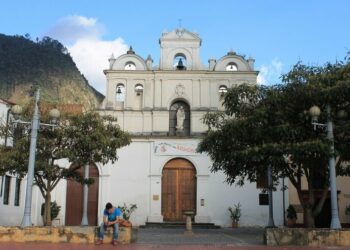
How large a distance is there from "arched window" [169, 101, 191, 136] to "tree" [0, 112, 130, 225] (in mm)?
13191

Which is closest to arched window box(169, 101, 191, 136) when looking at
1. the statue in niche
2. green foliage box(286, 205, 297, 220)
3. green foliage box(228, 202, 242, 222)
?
the statue in niche

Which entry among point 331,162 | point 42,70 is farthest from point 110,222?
point 42,70

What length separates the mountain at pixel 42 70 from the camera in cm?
7775

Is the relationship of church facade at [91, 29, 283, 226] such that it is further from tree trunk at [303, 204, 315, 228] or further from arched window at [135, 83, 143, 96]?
tree trunk at [303, 204, 315, 228]

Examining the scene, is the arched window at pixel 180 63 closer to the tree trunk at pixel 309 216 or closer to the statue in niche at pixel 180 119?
the statue in niche at pixel 180 119

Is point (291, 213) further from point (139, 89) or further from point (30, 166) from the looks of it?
point (30, 166)

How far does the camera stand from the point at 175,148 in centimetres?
3325

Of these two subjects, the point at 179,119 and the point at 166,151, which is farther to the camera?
the point at 179,119

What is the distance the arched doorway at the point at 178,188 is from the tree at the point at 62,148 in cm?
1280

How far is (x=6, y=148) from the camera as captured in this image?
66.3 ft

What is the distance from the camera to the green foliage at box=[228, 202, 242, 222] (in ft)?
106

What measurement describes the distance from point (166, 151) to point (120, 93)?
520 centimetres

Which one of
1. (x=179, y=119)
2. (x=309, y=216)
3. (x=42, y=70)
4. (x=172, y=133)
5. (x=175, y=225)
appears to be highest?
(x=42, y=70)

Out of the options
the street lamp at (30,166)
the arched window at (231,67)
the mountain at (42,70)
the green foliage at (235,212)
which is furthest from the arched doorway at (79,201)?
the mountain at (42,70)
